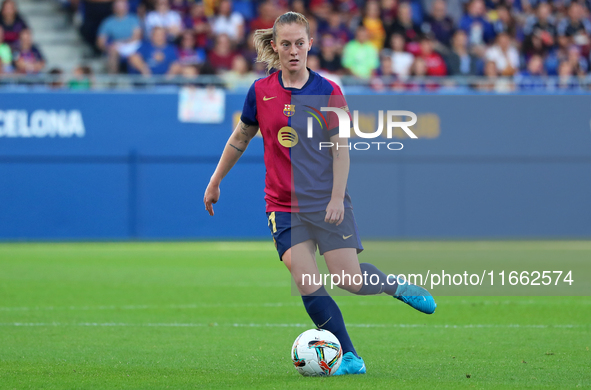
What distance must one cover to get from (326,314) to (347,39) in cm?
1448

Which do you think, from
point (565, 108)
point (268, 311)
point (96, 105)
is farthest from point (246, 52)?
point (268, 311)

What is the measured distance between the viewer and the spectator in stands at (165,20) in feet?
59.5

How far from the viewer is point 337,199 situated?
4.99m

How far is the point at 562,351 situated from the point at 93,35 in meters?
14.8

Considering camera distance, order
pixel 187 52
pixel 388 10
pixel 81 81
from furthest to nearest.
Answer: pixel 388 10 → pixel 187 52 → pixel 81 81

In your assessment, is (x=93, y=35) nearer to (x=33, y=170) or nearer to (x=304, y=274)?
(x=33, y=170)

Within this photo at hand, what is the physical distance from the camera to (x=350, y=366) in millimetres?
5199

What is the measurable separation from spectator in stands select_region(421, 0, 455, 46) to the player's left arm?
1484cm

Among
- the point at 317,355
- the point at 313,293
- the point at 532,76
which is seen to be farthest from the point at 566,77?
the point at 317,355

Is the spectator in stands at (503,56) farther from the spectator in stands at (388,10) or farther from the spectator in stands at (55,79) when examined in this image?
the spectator in stands at (55,79)

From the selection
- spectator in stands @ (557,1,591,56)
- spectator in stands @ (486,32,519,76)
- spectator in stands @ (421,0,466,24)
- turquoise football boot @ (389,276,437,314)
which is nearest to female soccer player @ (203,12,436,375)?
turquoise football boot @ (389,276,437,314)

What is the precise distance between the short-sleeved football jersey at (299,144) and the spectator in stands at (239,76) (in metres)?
12.3

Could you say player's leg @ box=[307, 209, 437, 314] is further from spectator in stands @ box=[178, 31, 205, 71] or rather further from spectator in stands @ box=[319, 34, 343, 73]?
spectator in stands @ box=[178, 31, 205, 71]

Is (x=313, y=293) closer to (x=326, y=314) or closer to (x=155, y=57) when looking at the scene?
(x=326, y=314)
